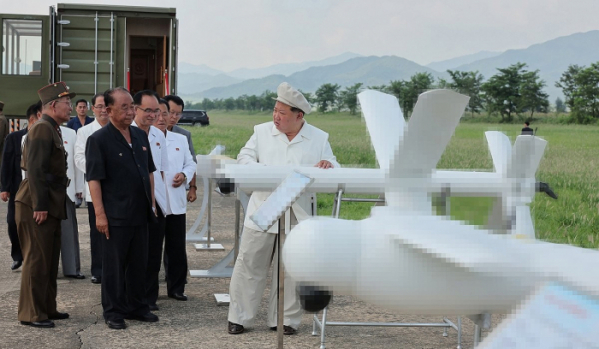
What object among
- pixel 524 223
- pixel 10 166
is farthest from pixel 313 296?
pixel 10 166

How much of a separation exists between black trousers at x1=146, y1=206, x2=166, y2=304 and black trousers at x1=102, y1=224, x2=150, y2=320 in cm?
36

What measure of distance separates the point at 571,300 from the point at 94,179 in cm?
398

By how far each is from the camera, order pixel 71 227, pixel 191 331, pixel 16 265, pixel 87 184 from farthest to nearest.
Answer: pixel 16 265
pixel 71 227
pixel 87 184
pixel 191 331

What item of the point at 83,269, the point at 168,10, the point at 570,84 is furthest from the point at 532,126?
the point at 168,10

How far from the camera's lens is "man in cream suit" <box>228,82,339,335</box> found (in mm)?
4289

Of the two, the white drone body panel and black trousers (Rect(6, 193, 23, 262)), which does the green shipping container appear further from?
the white drone body panel

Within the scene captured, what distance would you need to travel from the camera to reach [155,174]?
5.34 metres

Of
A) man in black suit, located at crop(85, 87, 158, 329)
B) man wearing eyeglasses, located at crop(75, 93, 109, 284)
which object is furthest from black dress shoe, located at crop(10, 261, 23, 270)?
man in black suit, located at crop(85, 87, 158, 329)

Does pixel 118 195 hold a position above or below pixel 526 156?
below

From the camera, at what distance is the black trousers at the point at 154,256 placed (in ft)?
17.2

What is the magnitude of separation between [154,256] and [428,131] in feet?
15.2

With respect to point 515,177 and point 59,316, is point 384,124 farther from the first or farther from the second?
point 59,316

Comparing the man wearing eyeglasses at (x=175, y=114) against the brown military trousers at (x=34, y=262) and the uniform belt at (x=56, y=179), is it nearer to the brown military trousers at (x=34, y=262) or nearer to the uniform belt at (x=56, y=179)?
the uniform belt at (x=56, y=179)

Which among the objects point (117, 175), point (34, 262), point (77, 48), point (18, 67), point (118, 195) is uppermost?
point (77, 48)
